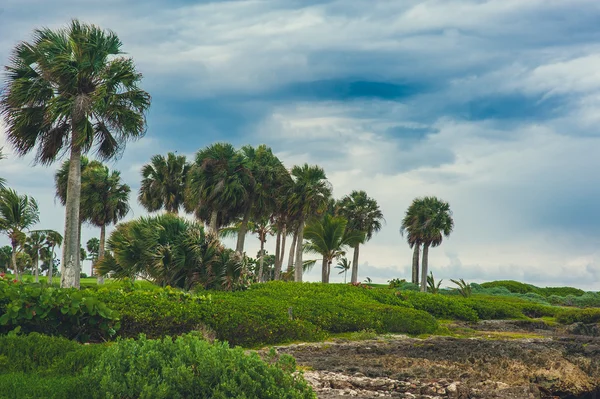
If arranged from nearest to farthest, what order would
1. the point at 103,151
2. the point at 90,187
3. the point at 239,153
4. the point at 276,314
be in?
the point at 276,314 < the point at 103,151 < the point at 239,153 < the point at 90,187

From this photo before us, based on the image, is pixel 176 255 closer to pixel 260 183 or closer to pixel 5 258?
pixel 260 183

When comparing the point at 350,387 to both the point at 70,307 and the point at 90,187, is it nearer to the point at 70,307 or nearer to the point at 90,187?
the point at 70,307

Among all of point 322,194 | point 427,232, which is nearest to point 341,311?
point 322,194

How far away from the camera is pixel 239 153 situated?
38906 mm

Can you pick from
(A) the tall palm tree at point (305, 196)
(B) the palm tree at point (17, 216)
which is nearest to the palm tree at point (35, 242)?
(B) the palm tree at point (17, 216)

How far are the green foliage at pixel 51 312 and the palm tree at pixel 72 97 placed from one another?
10.6 metres

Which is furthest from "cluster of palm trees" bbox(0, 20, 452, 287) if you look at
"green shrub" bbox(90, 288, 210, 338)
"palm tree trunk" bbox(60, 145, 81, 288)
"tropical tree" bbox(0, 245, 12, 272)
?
"tropical tree" bbox(0, 245, 12, 272)

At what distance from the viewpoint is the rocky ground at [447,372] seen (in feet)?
28.6

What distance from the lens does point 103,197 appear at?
45281mm

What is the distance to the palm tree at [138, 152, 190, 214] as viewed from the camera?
4709 cm

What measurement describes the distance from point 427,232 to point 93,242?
6853 cm

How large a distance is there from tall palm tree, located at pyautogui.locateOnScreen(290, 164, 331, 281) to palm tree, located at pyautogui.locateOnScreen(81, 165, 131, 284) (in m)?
14.7

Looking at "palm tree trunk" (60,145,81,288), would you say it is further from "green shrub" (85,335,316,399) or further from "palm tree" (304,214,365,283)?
"palm tree" (304,214,365,283)

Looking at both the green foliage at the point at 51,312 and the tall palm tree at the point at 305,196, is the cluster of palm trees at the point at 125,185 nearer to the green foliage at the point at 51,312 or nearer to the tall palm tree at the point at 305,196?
the tall palm tree at the point at 305,196
